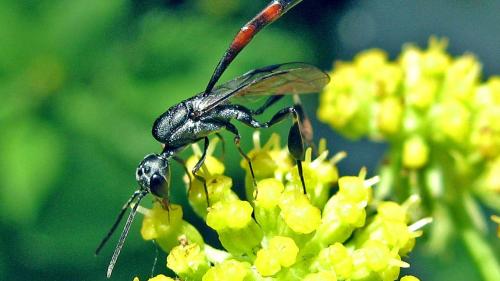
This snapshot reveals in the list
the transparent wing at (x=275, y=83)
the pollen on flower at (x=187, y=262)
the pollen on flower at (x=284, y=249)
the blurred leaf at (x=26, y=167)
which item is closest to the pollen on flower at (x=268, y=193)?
the pollen on flower at (x=284, y=249)

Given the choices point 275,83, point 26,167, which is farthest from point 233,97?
point 26,167

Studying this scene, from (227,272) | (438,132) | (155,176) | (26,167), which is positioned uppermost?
(438,132)

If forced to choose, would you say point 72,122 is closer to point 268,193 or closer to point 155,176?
point 155,176

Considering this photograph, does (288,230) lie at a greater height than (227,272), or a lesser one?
greater

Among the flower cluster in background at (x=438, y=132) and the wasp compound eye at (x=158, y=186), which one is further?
the flower cluster in background at (x=438, y=132)

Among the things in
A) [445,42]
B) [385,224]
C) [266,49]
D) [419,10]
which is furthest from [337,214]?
[419,10]

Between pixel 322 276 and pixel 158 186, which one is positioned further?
pixel 158 186

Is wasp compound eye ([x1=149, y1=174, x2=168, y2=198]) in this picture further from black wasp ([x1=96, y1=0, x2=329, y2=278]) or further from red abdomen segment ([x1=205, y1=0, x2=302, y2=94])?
red abdomen segment ([x1=205, y1=0, x2=302, y2=94])

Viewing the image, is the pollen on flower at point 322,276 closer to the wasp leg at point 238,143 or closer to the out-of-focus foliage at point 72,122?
the wasp leg at point 238,143
